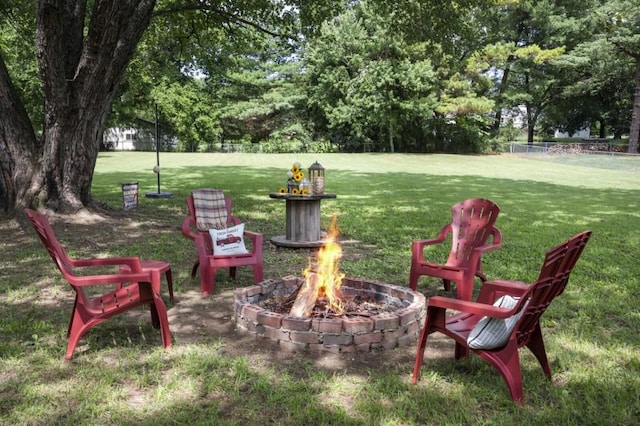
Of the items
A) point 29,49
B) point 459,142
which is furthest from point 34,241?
point 459,142

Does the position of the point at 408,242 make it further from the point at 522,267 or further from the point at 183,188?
the point at 183,188

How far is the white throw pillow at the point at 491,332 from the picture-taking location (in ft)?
9.28

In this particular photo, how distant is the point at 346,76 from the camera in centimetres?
3597

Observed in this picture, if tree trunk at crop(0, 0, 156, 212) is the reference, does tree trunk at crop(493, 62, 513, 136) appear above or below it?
above

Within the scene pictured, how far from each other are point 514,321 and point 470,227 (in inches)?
84.0

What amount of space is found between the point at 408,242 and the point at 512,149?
32.0 meters

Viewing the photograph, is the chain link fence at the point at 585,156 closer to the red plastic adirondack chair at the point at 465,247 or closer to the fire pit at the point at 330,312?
the red plastic adirondack chair at the point at 465,247

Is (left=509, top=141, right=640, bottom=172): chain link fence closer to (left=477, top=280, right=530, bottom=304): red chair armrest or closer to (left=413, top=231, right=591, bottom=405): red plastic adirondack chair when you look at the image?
(left=477, top=280, right=530, bottom=304): red chair armrest

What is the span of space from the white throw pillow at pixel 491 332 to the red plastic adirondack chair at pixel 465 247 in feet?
4.71

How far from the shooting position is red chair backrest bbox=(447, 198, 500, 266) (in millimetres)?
4793

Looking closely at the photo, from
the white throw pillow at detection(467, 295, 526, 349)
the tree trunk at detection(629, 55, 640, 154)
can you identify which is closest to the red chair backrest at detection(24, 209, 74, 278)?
the white throw pillow at detection(467, 295, 526, 349)

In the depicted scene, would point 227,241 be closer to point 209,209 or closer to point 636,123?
point 209,209

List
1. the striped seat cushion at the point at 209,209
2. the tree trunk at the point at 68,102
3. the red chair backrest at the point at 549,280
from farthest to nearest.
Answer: the tree trunk at the point at 68,102
the striped seat cushion at the point at 209,209
the red chair backrest at the point at 549,280

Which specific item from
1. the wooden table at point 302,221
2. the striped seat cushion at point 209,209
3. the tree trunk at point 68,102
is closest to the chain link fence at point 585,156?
the wooden table at point 302,221
